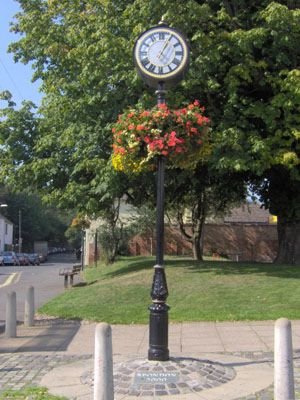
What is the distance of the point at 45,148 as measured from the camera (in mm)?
21062

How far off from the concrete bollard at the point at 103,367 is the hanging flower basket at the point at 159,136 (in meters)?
2.64

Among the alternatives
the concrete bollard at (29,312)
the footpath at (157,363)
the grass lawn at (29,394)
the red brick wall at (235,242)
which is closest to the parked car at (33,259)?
the red brick wall at (235,242)

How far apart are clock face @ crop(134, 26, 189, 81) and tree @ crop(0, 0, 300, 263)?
8302 mm

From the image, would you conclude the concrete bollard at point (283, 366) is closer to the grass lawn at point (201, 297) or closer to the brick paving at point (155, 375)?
the brick paving at point (155, 375)

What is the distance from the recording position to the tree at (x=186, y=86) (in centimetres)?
1638

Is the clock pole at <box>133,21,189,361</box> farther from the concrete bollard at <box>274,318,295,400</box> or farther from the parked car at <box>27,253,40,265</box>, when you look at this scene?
the parked car at <box>27,253,40,265</box>

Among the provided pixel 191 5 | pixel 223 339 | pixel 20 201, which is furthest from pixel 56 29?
pixel 20 201

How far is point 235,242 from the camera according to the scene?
41.9m

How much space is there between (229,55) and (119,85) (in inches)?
142

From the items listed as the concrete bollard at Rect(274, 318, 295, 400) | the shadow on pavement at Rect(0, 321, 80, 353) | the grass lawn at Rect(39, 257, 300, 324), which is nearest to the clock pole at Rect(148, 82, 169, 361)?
the concrete bollard at Rect(274, 318, 295, 400)

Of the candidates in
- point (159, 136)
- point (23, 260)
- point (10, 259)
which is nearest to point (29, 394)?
point (159, 136)

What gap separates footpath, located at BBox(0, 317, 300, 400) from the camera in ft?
21.4

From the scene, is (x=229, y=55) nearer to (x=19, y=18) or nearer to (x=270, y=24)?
(x=270, y=24)

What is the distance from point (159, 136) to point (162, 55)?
1.16 m
